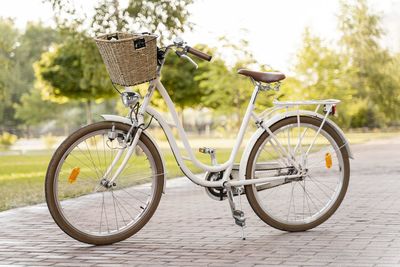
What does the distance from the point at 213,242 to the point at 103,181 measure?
0.88 m

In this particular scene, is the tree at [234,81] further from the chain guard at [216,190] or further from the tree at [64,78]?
the chain guard at [216,190]

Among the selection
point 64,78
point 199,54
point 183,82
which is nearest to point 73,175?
point 199,54

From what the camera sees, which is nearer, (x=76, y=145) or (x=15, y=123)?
(x=76, y=145)

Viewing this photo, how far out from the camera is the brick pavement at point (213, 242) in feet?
17.8

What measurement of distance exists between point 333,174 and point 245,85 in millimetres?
23626

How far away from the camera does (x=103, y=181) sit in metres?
5.95

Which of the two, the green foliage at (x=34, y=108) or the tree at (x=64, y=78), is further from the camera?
the green foliage at (x=34, y=108)

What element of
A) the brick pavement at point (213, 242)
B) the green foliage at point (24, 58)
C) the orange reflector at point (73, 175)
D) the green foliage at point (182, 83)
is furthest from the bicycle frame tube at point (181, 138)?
the green foliage at point (24, 58)

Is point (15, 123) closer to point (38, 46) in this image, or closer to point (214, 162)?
point (38, 46)

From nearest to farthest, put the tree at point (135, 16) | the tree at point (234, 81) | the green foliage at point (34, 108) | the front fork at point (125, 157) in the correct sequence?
the front fork at point (125, 157) → the tree at point (135, 16) → the tree at point (234, 81) → the green foliage at point (34, 108)

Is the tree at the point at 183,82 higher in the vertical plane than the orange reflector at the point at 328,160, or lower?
higher

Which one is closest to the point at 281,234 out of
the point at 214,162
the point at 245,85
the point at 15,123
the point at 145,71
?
the point at 214,162

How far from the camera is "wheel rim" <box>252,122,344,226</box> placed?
6.45 metres

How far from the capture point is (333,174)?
7055 mm
